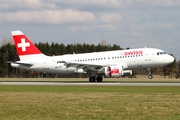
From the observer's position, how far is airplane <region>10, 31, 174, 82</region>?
5616 cm

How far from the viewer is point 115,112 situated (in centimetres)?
1953

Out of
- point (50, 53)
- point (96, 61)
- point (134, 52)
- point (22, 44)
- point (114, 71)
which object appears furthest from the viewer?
point (50, 53)

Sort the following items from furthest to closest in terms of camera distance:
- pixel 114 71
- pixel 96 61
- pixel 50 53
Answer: pixel 50 53, pixel 96 61, pixel 114 71

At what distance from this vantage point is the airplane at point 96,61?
56.2m

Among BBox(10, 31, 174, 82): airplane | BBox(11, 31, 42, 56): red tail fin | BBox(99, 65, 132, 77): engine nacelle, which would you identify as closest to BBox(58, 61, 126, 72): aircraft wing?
BBox(10, 31, 174, 82): airplane

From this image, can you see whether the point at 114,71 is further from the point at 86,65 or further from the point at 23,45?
the point at 23,45

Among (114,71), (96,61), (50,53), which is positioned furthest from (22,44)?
(50,53)

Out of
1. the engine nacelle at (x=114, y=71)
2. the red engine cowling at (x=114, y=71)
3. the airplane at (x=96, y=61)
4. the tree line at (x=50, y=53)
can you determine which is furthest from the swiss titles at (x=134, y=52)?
the tree line at (x=50, y=53)

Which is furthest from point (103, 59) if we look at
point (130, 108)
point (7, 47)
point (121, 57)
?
point (7, 47)

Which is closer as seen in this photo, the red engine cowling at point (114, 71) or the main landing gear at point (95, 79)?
the red engine cowling at point (114, 71)

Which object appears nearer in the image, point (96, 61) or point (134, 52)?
point (134, 52)

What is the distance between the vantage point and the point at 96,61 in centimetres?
5806

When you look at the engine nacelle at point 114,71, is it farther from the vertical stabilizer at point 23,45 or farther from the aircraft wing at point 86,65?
the vertical stabilizer at point 23,45

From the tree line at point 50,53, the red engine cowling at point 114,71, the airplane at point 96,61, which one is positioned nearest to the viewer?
the red engine cowling at point 114,71
